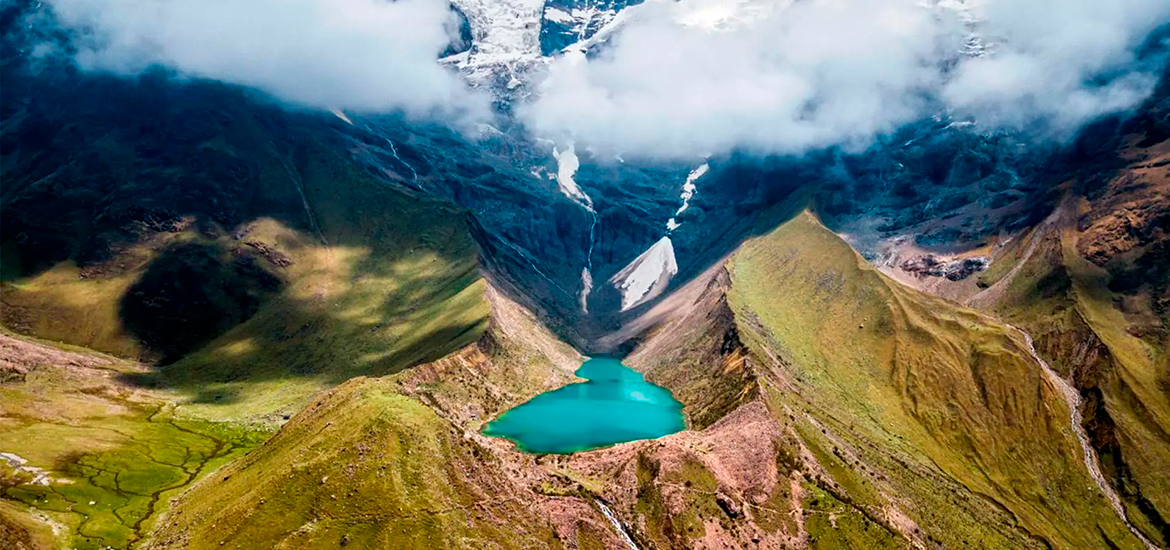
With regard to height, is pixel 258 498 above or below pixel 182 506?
above

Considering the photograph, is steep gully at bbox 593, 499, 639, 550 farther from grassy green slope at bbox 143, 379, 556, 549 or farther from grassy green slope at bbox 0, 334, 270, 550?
grassy green slope at bbox 0, 334, 270, 550

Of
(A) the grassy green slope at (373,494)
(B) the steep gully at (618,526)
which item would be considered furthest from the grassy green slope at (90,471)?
(B) the steep gully at (618,526)

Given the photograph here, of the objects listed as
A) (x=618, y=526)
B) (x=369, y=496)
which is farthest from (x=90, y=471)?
(x=618, y=526)

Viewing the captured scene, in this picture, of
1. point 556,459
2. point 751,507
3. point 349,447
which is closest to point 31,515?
point 349,447

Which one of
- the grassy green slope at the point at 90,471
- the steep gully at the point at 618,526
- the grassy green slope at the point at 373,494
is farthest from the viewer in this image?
the grassy green slope at the point at 90,471

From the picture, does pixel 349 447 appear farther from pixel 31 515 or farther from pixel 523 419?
pixel 523 419

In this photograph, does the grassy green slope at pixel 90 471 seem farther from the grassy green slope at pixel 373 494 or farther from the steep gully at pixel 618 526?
the steep gully at pixel 618 526

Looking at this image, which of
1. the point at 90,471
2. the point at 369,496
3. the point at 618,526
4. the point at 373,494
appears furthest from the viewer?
the point at 90,471

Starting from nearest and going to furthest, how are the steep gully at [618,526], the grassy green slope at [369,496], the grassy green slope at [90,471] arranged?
the grassy green slope at [369,496]
the steep gully at [618,526]
the grassy green slope at [90,471]

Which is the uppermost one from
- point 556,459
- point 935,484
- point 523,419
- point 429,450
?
point 429,450

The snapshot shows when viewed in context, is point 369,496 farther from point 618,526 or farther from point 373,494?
point 618,526

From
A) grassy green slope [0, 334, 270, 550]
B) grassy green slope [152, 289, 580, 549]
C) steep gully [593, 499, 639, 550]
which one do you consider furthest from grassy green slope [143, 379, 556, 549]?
grassy green slope [0, 334, 270, 550]
